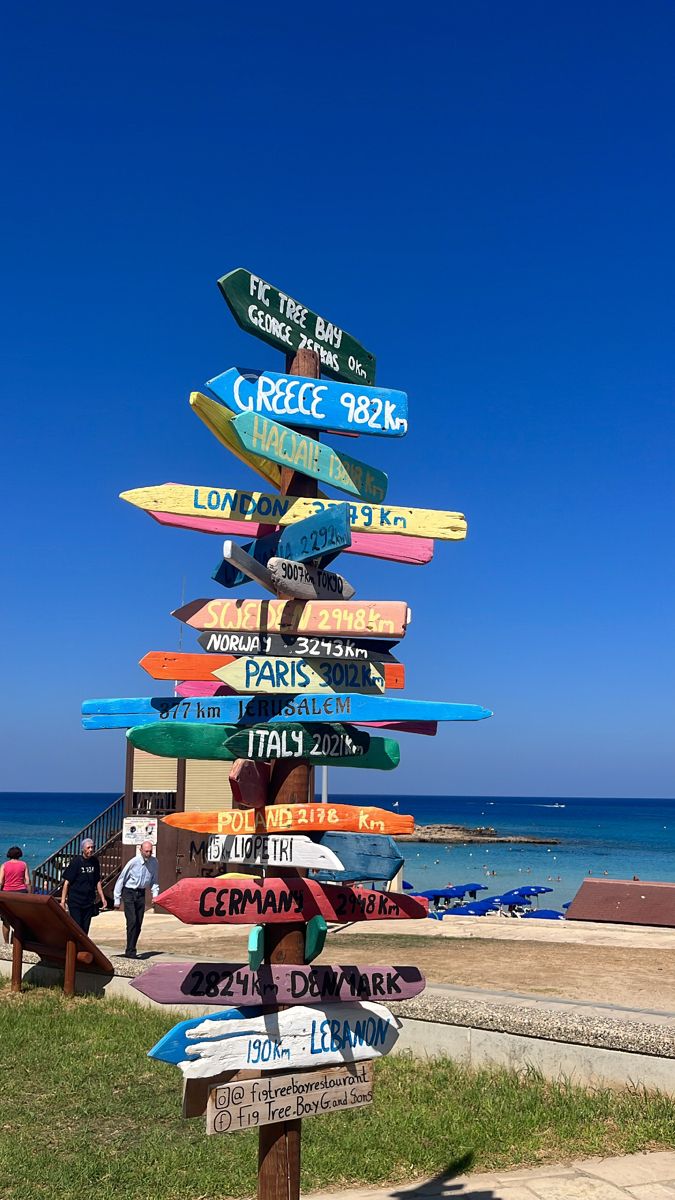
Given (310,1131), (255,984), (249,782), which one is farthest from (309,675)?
(310,1131)

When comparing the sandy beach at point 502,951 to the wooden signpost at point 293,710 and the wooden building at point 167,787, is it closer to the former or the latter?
the wooden building at point 167,787

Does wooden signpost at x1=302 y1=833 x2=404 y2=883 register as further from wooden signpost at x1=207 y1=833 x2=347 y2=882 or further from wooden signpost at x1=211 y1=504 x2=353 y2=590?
wooden signpost at x1=211 y1=504 x2=353 y2=590

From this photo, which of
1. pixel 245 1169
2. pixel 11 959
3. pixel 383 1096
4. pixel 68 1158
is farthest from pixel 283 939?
pixel 11 959

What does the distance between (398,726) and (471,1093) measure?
351cm

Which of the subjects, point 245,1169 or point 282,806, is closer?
point 282,806

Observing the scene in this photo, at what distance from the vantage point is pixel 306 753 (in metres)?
4.79

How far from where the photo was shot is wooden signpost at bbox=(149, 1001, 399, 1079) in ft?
14.1

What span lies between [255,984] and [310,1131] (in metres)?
2.84

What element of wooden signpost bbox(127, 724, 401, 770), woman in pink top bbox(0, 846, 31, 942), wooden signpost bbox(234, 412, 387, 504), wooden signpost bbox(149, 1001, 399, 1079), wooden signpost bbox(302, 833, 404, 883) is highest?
wooden signpost bbox(234, 412, 387, 504)

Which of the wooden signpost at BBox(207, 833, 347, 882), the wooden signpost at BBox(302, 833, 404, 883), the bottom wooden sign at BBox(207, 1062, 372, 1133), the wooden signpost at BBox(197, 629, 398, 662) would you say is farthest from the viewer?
the wooden signpost at BBox(197, 629, 398, 662)

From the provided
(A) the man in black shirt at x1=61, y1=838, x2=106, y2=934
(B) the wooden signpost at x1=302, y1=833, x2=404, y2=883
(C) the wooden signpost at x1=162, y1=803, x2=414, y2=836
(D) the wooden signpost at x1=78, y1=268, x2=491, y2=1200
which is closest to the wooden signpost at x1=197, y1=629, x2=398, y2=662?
(D) the wooden signpost at x1=78, y1=268, x2=491, y2=1200

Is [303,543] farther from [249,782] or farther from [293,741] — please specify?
[249,782]

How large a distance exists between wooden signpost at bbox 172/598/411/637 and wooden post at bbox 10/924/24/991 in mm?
7491

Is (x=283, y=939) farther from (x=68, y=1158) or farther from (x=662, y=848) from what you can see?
(x=662, y=848)
